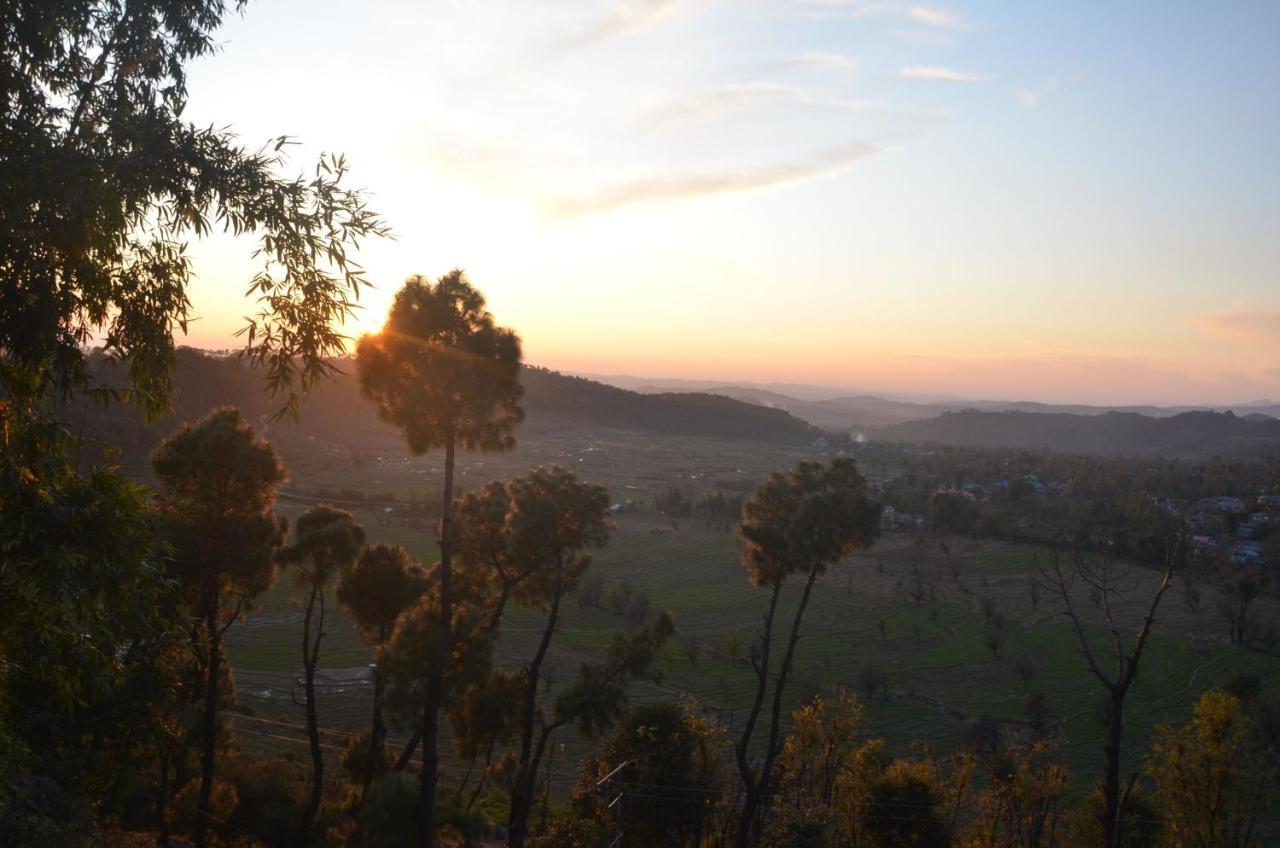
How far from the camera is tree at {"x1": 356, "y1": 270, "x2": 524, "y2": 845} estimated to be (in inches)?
496

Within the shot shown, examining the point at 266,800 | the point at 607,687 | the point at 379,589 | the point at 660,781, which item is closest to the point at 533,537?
the point at 607,687

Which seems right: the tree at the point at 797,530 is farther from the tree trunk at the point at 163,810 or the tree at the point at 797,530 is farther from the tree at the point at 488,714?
the tree trunk at the point at 163,810

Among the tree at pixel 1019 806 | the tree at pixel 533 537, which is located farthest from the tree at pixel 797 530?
the tree at pixel 1019 806

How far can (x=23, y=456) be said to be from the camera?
4.68 meters

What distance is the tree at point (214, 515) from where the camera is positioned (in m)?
13.8

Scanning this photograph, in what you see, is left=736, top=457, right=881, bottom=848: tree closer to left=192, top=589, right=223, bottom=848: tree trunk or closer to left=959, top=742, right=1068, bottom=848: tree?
left=959, top=742, right=1068, bottom=848: tree

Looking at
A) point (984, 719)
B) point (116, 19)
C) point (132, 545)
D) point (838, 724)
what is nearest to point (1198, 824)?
point (838, 724)

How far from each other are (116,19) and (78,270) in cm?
202

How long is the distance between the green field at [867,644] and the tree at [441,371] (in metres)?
13.5

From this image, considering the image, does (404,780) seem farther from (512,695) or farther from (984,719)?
(984,719)

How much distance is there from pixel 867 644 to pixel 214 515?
38507mm

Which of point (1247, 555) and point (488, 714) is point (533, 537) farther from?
→ point (1247, 555)

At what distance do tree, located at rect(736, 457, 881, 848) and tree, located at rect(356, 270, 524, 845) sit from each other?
6765 mm

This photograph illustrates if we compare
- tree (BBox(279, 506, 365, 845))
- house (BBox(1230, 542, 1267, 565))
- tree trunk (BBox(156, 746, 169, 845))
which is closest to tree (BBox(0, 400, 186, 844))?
tree trunk (BBox(156, 746, 169, 845))
